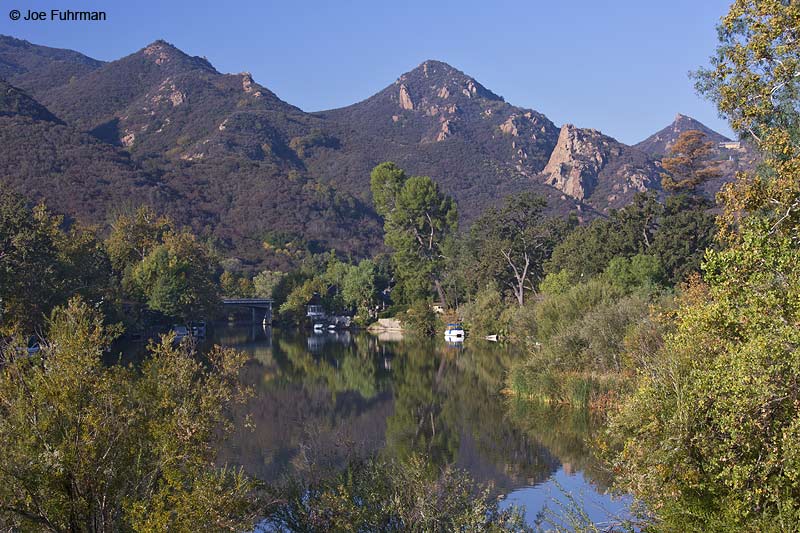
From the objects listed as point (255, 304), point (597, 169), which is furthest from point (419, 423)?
point (597, 169)

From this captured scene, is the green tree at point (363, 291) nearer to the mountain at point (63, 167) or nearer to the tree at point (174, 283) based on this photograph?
the tree at point (174, 283)

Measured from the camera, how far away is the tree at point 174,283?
59.7 metres

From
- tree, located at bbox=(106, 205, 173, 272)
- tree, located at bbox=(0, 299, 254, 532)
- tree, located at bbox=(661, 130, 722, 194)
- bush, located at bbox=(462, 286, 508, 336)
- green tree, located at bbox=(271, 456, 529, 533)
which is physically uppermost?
tree, located at bbox=(661, 130, 722, 194)

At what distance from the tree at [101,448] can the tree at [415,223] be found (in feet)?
201

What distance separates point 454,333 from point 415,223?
16.6 metres

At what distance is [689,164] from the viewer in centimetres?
5728

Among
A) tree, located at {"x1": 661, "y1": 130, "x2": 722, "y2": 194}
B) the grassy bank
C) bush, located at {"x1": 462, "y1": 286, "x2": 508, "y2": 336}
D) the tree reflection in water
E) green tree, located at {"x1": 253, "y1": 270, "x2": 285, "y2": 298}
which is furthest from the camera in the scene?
green tree, located at {"x1": 253, "y1": 270, "x2": 285, "y2": 298}

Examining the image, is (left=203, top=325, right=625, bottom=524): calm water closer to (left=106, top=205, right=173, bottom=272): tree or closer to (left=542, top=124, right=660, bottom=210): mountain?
(left=106, top=205, right=173, bottom=272): tree

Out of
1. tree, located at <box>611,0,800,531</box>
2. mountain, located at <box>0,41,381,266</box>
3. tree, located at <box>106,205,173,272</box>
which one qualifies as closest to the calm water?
tree, located at <box>611,0,800,531</box>

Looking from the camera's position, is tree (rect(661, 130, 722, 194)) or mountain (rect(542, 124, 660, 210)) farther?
mountain (rect(542, 124, 660, 210))

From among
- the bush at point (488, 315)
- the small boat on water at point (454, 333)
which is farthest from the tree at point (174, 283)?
the bush at point (488, 315)

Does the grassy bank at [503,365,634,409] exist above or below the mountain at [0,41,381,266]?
below

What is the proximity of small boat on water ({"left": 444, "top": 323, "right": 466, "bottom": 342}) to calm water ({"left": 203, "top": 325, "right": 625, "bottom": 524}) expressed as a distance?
857 centimetres

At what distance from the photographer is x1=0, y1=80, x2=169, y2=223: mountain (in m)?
95.1
